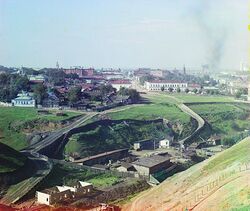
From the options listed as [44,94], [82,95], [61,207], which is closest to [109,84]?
[82,95]

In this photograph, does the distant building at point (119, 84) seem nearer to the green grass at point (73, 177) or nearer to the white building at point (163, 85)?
the white building at point (163, 85)

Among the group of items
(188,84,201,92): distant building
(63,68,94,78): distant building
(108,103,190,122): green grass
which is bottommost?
(108,103,190,122): green grass

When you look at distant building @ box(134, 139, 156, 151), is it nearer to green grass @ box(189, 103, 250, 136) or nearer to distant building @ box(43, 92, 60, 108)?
green grass @ box(189, 103, 250, 136)

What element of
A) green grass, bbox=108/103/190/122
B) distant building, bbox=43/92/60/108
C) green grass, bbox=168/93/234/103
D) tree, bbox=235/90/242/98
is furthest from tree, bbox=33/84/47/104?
tree, bbox=235/90/242/98

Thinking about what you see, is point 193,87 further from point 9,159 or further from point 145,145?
point 9,159

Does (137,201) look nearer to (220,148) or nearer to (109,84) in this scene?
(220,148)
